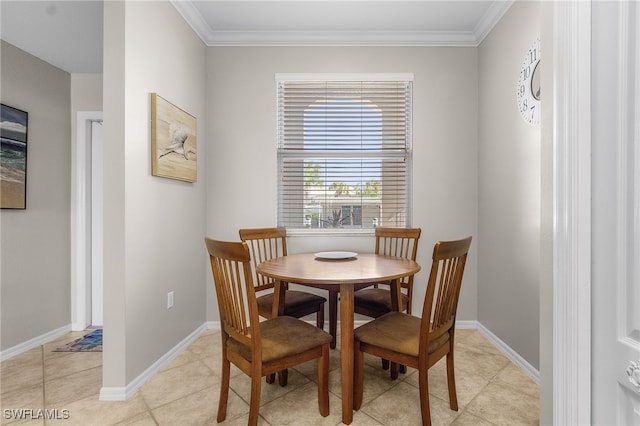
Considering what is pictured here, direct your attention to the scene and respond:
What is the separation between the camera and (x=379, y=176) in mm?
2867

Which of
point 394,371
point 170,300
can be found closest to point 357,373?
point 394,371

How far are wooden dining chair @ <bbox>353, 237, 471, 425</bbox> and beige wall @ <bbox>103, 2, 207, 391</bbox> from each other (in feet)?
4.64

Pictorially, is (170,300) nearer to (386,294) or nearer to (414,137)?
(386,294)

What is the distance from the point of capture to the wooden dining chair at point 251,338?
135 centimetres

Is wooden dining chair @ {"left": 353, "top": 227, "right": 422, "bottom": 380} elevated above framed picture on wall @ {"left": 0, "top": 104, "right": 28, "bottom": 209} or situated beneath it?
situated beneath

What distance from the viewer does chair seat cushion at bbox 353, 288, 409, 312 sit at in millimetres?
2086

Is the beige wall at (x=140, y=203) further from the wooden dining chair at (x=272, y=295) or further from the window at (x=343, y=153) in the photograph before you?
the window at (x=343, y=153)

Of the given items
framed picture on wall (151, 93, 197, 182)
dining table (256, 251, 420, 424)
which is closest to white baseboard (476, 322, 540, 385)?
dining table (256, 251, 420, 424)

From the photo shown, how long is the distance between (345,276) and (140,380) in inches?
60.1

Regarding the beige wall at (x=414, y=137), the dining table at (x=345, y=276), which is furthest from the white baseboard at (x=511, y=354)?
the dining table at (x=345, y=276)

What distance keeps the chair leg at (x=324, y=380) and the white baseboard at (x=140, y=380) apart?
Answer: 3.90 ft

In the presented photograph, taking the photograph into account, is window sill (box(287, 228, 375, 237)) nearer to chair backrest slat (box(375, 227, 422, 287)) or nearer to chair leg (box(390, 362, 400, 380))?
chair backrest slat (box(375, 227, 422, 287))

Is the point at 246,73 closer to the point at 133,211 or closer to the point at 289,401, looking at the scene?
the point at 133,211

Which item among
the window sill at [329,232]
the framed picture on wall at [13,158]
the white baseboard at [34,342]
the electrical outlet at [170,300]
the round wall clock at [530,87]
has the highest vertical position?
the round wall clock at [530,87]
